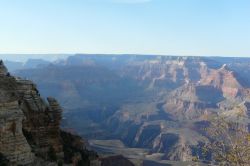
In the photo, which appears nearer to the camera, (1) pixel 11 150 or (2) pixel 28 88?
(1) pixel 11 150

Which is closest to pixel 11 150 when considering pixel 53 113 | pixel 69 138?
pixel 53 113

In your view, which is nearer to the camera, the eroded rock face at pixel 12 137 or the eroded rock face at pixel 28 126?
the eroded rock face at pixel 12 137

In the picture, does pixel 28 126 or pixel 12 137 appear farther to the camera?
pixel 28 126

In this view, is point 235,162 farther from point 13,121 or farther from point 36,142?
point 13,121

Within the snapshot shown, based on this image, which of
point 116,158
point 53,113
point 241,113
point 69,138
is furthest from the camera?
point 116,158

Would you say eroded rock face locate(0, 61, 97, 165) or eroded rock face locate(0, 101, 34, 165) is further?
eroded rock face locate(0, 61, 97, 165)

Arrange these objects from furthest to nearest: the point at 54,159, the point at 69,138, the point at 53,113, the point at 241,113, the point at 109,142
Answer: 1. the point at 109,142
2. the point at 241,113
3. the point at 69,138
4. the point at 53,113
5. the point at 54,159

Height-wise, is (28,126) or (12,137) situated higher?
(12,137)

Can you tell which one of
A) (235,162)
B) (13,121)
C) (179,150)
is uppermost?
(13,121)

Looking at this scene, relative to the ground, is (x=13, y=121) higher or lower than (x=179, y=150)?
higher

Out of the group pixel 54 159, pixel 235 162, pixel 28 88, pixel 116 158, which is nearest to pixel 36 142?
pixel 54 159

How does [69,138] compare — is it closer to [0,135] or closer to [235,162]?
[0,135]

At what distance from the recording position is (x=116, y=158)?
114 m

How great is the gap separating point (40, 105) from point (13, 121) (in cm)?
439
